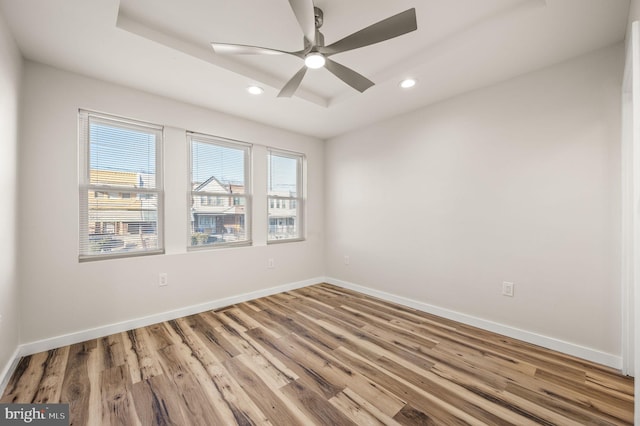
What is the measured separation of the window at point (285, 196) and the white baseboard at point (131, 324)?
811 millimetres

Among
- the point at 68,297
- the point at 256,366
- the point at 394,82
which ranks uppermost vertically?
the point at 394,82

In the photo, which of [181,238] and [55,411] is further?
[181,238]

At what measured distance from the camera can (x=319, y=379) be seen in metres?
1.88

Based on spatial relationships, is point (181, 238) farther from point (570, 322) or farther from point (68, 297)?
point (570, 322)

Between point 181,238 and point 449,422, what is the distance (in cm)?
292

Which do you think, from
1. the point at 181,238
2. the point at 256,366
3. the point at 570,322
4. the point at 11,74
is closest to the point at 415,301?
the point at 570,322

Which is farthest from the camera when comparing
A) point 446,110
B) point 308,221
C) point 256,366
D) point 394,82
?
point 308,221

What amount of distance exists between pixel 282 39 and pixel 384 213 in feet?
7.75

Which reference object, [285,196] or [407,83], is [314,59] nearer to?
[407,83]

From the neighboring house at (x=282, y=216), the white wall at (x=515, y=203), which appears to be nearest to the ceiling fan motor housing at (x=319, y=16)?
the white wall at (x=515, y=203)

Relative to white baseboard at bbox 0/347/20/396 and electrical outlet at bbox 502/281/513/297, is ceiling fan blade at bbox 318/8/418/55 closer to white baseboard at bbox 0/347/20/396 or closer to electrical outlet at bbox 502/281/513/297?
electrical outlet at bbox 502/281/513/297

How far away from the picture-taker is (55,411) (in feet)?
5.07

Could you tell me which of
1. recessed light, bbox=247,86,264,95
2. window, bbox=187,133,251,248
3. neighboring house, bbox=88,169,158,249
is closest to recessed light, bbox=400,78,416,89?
recessed light, bbox=247,86,264,95

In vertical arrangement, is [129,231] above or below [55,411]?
above
